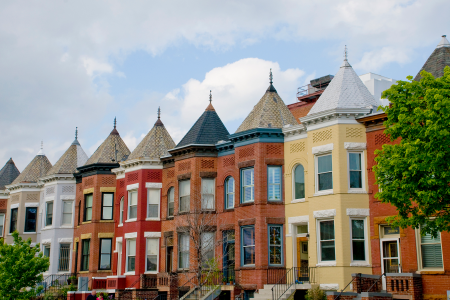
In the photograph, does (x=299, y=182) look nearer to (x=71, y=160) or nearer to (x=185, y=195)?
(x=185, y=195)

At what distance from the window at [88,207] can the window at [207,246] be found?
421 inches

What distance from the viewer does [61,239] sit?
41.1 metres

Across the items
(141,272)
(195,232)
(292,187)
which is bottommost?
(141,272)

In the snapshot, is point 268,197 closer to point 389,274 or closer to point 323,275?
point 323,275

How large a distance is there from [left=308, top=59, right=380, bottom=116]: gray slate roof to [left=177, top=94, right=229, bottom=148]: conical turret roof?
23.9 feet

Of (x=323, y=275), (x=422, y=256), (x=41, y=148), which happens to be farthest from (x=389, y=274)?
(x=41, y=148)

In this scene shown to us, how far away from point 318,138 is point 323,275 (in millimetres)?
6253

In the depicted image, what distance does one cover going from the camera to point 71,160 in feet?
141

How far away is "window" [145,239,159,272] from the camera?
115 ft

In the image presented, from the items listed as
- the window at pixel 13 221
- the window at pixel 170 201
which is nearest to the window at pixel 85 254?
the window at pixel 170 201

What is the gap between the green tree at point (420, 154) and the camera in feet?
63.1

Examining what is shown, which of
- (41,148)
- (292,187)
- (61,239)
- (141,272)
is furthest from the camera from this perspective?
(41,148)

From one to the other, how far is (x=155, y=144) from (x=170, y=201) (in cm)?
403

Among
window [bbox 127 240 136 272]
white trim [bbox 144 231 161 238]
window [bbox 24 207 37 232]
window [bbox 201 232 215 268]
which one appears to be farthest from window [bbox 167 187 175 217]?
window [bbox 24 207 37 232]
